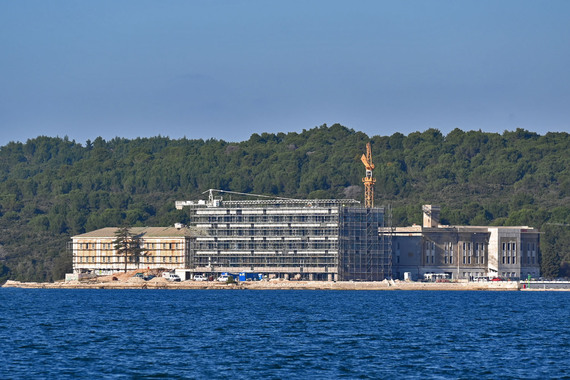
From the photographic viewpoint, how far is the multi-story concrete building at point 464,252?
193 m

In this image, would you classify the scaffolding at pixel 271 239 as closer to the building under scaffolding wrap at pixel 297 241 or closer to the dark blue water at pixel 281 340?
the building under scaffolding wrap at pixel 297 241

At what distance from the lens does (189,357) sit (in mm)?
66125

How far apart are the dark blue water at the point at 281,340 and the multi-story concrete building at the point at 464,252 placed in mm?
68187

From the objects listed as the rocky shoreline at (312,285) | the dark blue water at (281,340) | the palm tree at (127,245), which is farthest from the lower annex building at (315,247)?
the dark blue water at (281,340)

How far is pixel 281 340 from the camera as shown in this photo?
253ft

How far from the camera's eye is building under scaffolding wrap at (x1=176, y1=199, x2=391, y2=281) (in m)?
183

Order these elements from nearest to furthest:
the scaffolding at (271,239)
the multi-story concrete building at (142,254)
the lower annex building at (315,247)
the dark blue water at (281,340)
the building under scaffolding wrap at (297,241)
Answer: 1. the dark blue water at (281,340)
2. the building under scaffolding wrap at (297,241)
3. the scaffolding at (271,239)
4. the lower annex building at (315,247)
5. the multi-story concrete building at (142,254)

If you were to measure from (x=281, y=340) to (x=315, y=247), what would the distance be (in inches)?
4203

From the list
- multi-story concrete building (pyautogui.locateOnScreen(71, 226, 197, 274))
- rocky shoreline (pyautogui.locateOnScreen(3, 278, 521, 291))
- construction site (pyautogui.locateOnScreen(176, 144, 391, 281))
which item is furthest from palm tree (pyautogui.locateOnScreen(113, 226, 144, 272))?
construction site (pyautogui.locateOnScreen(176, 144, 391, 281))

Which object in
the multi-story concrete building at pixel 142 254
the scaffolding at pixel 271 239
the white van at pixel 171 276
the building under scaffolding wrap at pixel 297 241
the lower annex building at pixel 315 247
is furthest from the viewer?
the multi-story concrete building at pixel 142 254

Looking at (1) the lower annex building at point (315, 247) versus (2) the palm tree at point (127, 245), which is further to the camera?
(2) the palm tree at point (127, 245)

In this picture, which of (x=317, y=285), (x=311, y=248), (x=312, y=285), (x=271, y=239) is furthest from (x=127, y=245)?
(x=317, y=285)

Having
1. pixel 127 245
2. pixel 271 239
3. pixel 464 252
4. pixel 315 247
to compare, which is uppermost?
pixel 271 239

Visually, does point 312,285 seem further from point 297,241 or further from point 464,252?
point 464,252
